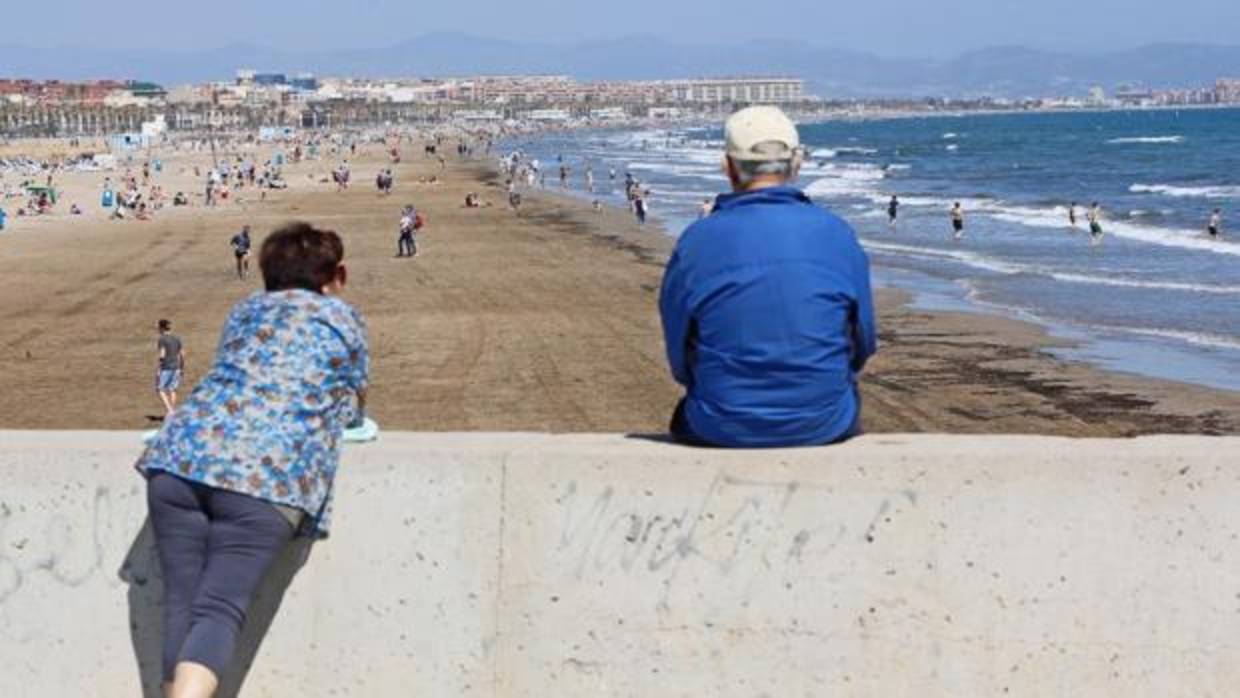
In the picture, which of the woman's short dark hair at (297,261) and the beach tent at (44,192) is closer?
the woman's short dark hair at (297,261)

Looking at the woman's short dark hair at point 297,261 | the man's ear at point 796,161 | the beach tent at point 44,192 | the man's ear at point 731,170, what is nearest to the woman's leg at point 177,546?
the woman's short dark hair at point 297,261

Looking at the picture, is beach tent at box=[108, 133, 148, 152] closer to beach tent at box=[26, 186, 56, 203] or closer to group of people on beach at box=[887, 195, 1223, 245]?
beach tent at box=[26, 186, 56, 203]

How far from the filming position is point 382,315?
2716 cm

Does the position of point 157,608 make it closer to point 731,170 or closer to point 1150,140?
point 731,170

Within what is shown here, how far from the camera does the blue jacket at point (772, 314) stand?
4305 millimetres

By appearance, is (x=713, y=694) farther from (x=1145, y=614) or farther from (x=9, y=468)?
(x=9, y=468)

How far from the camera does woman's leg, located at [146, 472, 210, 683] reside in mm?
4020

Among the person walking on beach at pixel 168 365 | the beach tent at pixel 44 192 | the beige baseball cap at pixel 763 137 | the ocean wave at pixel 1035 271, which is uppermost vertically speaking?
the beige baseball cap at pixel 763 137

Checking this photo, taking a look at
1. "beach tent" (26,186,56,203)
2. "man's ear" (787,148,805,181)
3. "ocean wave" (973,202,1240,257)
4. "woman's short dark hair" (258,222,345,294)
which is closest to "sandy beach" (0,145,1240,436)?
"ocean wave" (973,202,1240,257)

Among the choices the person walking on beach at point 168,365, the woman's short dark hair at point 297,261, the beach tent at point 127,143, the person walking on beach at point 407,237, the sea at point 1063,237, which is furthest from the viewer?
the beach tent at point 127,143

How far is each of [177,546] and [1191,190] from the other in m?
62.7

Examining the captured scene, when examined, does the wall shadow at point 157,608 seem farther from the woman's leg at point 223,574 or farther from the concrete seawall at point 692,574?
the woman's leg at point 223,574

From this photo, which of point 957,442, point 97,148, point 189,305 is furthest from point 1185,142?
point 957,442

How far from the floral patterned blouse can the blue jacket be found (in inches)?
32.2
